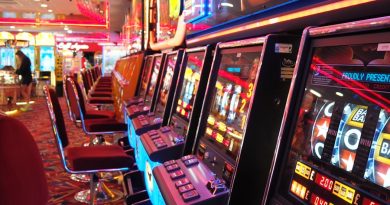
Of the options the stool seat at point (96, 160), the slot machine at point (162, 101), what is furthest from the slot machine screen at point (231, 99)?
the stool seat at point (96, 160)

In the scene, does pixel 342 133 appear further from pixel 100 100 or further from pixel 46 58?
pixel 46 58

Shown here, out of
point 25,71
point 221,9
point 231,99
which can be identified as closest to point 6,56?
point 25,71

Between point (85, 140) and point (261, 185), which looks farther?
point (85, 140)

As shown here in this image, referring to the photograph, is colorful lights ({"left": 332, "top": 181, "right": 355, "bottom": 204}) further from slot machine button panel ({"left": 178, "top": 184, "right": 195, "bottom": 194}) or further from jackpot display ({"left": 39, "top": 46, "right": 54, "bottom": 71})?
jackpot display ({"left": 39, "top": 46, "right": 54, "bottom": 71})

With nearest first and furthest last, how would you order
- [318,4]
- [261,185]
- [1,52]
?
[318,4] < [261,185] < [1,52]

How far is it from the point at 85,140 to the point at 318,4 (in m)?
5.48

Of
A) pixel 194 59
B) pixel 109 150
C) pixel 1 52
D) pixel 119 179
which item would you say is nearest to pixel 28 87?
pixel 1 52

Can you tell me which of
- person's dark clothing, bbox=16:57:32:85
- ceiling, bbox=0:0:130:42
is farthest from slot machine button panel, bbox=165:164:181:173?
ceiling, bbox=0:0:130:42

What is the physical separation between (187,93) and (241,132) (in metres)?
0.82

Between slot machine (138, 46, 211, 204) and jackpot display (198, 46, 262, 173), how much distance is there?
Result: 192 millimetres

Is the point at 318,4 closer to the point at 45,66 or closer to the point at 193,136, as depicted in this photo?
the point at 193,136

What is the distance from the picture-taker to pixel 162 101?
2701 mm

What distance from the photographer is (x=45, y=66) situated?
1698cm

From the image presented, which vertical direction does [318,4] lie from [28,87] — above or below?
above
